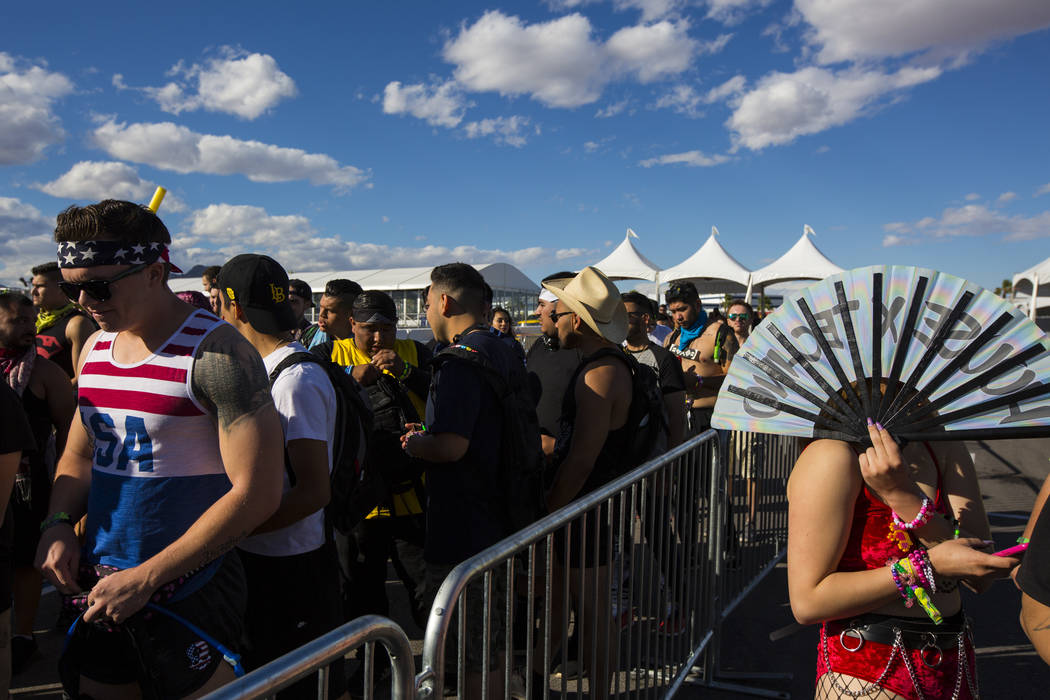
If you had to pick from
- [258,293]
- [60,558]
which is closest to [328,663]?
[60,558]

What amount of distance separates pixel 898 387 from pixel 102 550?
2.14 m

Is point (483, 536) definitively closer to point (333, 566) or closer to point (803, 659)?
point (333, 566)

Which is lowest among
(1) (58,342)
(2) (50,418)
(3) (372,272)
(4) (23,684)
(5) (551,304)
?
(4) (23,684)

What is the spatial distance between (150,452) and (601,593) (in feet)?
5.66

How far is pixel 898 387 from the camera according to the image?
169 cm

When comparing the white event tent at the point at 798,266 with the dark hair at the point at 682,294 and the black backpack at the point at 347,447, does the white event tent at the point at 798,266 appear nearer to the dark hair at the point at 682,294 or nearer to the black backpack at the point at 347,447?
the dark hair at the point at 682,294

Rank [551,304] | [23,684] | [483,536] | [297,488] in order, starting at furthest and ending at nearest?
1. [551,304]
2. [23,684]
3. [483,536]
4. [297,488]

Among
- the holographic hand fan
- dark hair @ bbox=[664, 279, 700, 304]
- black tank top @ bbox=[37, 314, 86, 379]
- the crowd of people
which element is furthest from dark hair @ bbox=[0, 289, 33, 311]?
dark hair @ bbox=[664, 279, 700, 304]

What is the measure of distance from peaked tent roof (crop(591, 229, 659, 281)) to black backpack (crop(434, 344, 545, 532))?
75.6 ft

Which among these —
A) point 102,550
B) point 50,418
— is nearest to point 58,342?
point 50,418

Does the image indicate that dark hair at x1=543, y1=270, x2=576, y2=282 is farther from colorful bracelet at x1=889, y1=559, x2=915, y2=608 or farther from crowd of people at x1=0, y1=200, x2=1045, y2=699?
colorful bracelet at x1=889, y1=559, x2=915, y2=608

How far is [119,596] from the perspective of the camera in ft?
5.56

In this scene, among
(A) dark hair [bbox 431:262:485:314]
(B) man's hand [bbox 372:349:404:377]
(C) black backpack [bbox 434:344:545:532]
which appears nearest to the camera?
(C) black backpack [bbox 434:344:545:532]

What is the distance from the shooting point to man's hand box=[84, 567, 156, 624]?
169cm
